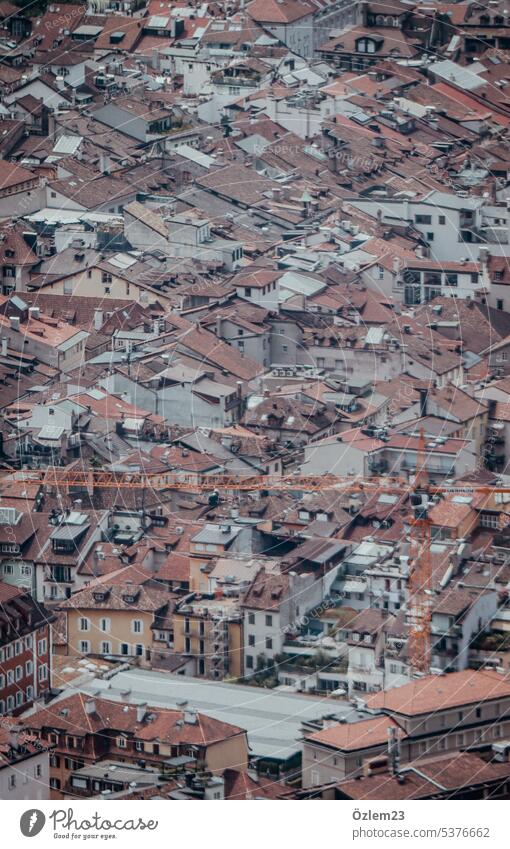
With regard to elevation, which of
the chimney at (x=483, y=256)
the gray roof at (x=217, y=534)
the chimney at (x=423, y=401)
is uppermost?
the gray roof at (x=217, y=534)

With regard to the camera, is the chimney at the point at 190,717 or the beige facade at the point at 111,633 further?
the beige facade at the point at 111,633

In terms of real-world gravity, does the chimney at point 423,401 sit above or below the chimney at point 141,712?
below

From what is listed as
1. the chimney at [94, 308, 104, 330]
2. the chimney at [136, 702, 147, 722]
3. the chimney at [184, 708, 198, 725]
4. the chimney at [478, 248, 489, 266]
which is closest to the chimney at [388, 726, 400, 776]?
the chimney at [184, 708, 198, 725]

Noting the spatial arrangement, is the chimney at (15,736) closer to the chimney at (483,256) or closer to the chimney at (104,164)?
the chimney at (483,256)

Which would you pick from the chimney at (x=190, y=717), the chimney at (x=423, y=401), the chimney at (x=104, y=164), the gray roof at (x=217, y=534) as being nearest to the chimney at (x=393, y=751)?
the chimney at (x=190, y=717)

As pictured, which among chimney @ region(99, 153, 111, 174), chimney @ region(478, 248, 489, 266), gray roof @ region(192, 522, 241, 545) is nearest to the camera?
gray roof @ region(192, 522, 241, 545)

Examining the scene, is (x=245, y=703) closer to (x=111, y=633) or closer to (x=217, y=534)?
(x=111, y=633)

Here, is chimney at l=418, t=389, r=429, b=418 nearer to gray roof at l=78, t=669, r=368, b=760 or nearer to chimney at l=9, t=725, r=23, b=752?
gray roof at l=78, t=669, r=368, b=760

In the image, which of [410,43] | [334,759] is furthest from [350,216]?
[334,759]
